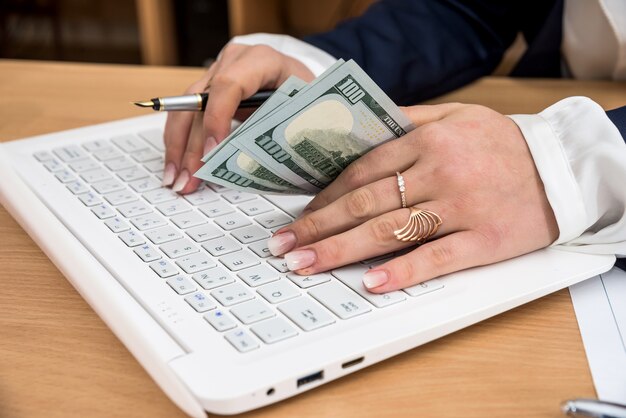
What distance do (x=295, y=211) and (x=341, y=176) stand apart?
0.07 m

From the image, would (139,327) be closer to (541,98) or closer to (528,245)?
(528,245)

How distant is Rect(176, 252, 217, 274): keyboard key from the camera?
0.61 m

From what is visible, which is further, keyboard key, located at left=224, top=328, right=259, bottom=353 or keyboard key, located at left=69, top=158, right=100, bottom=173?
keyboard key, located at left=69, top=158, right=100, bottom=173

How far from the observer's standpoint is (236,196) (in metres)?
0.76

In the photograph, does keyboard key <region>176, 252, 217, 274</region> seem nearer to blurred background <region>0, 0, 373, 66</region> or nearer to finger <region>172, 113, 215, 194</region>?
finger <region>172, 113, 215, 194</region>

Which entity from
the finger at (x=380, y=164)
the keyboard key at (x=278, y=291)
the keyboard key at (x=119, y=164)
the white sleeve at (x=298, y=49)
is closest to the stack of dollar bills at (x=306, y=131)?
the finger at (x=380, y=164)

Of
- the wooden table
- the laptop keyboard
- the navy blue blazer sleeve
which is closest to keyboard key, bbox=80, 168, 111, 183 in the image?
the laptop keyboard

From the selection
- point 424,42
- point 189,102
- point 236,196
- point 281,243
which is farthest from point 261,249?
point 424,42

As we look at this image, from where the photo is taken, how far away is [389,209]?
65 cm

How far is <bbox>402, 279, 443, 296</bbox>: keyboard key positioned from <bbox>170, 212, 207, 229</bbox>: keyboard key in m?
0.21

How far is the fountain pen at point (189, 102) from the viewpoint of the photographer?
30.2 inches

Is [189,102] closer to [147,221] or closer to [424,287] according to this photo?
[147,221]

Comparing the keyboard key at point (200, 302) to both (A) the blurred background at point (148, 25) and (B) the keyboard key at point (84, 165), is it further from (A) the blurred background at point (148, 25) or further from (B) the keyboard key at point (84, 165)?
(A) the blurred background at point (148, 25)

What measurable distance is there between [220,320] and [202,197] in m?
0.24
